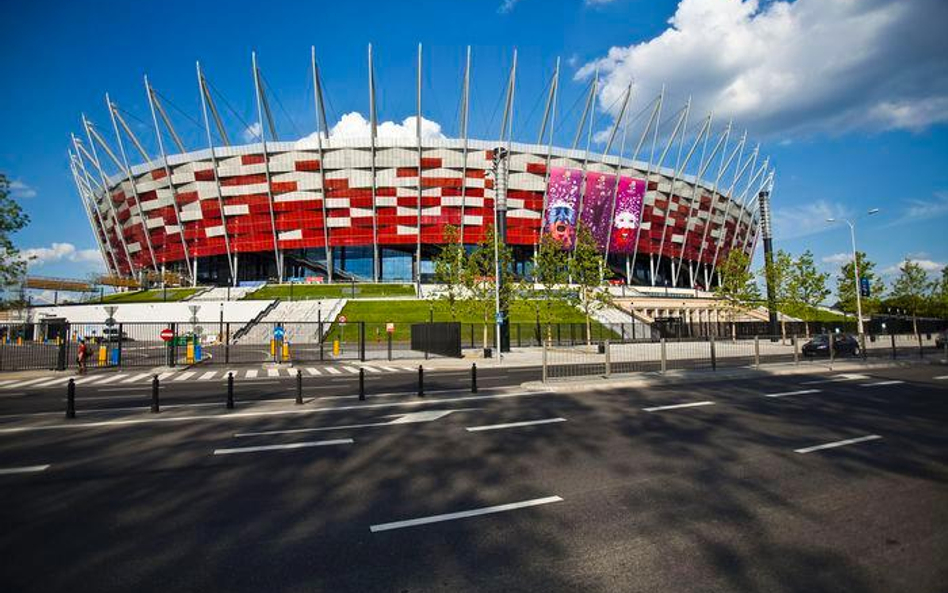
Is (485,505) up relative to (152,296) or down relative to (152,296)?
down

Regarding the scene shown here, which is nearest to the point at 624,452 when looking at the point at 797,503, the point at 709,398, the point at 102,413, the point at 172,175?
the point at 797,503

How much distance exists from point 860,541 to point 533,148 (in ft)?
243

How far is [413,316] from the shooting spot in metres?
49.4

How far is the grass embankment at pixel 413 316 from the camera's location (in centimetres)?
4319

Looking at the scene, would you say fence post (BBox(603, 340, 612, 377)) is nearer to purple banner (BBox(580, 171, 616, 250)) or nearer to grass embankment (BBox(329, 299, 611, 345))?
grass embankment (BBox(329, 299, 611, 345))

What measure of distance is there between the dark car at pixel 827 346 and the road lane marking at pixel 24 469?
34.2 metres

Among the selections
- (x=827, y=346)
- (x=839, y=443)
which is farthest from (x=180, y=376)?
(x=827, y=346)

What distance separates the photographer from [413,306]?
54.0m

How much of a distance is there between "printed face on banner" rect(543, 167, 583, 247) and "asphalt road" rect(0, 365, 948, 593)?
2636 inches

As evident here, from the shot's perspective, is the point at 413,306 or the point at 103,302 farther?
the point at 103,302

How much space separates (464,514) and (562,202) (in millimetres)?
73800

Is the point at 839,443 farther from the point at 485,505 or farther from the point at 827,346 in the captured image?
the point at 827,346

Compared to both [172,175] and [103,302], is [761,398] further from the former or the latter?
[172,175]

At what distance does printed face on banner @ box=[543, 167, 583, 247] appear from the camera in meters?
74.8
